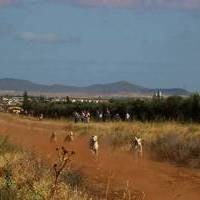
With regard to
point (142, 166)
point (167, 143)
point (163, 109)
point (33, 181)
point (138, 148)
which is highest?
point (163, 109)

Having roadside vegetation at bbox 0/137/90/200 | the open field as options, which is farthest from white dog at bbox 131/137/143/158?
roadside vegetation at bbox 0/137/90/200

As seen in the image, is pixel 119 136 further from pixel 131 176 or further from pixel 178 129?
pixel 131 176

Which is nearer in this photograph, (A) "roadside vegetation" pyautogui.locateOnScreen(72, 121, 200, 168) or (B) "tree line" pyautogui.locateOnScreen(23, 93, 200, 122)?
(A) "roadside vegetation" pyautogui.locateOnScreen(72, 121, 200, 168)

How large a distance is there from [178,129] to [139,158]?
7.74 m

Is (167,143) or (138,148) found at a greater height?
(167,143)

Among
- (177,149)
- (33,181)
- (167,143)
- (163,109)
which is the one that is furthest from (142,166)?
(163,109)

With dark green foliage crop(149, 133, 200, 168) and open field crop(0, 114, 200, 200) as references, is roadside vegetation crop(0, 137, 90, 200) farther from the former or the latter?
dark green foliage crop(149, 133, 200, 168)

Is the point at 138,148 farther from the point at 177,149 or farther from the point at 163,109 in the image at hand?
the point at 163,109

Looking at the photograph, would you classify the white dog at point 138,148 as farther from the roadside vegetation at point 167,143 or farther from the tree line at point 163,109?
the tree line at point 163,109

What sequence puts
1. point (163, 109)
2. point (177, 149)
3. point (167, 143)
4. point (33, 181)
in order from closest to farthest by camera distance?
point (33, 181) < point (177, 149) < point (167, 143) < point (163, 109)

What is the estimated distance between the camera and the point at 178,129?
1293 inches

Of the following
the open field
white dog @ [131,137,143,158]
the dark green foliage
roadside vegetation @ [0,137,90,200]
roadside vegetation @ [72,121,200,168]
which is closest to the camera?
roadside vegetation @ [0,137,90,200]

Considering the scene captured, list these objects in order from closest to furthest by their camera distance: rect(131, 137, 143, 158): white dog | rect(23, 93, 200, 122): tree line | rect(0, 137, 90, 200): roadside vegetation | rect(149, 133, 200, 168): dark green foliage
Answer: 1. rect(0, 137, 90, 200): roadside vegetation
2. rect(149, 133, 200, 168): dark green foliage
3. rect(131, 137, 143, 158): white dog
4. rect(23, 93, 200, 122): tree line

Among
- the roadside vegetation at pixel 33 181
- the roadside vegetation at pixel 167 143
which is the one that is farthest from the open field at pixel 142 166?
the roadside vegetation at pixel 33 181
